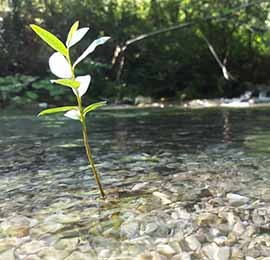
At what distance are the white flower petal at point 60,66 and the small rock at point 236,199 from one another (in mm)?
1148

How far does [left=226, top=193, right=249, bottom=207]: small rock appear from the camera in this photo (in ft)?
8.22

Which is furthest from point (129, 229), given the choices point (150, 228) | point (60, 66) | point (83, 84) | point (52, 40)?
point (52, 40)

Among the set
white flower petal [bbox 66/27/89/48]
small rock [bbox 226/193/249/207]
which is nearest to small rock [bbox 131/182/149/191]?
small rock [bbox 226/193/249/207]

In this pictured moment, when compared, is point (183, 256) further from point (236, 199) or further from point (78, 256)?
→ point (236, 199)

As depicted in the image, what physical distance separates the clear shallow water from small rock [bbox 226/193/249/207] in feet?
0.29

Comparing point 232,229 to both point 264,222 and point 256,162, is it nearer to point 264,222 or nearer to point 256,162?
point 264,222

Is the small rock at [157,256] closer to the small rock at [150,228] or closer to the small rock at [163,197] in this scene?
the small rock at [150,228]

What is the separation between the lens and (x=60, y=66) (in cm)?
205

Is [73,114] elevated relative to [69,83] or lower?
lower

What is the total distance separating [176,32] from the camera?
15.0 meters

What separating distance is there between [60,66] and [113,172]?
1450mm

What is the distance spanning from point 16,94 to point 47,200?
10140mm

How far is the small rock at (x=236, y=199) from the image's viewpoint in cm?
251

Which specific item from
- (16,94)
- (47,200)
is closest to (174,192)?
(47,200)
